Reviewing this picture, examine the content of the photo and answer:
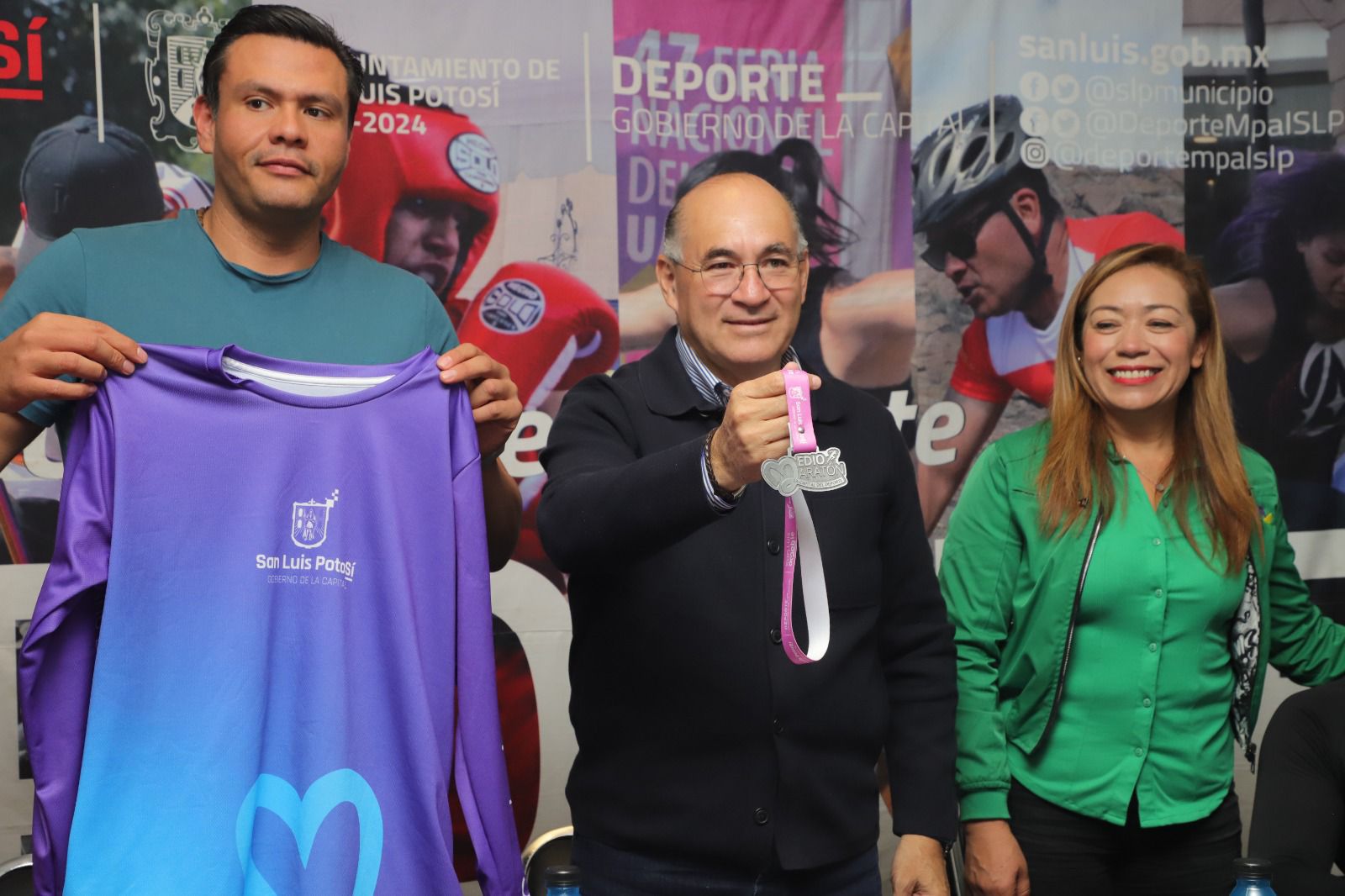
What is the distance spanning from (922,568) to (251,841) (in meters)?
1.02

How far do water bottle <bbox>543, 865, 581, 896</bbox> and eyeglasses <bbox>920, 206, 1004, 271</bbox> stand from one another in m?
2.17

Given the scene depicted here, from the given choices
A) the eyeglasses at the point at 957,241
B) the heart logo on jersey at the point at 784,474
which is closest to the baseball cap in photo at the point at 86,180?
→ the eyeglasses at the point at 957,241

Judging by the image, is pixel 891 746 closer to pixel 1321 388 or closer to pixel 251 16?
pixel 251 16

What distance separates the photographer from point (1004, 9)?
3.53 meters

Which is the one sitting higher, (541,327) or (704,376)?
(541,327)

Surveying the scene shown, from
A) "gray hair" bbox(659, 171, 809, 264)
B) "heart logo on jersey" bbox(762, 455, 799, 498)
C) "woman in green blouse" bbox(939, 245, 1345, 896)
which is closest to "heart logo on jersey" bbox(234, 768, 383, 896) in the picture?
"heart logo on jersey" bbox(762, 455, 799, 498)

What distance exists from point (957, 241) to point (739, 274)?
1.91 meters

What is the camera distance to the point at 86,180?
120 inches

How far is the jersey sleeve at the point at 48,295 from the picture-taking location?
1779mm

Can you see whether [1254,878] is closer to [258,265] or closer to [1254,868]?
[1254,868]

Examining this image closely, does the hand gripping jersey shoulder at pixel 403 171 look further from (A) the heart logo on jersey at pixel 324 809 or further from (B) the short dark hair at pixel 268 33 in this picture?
(A) the heart logo on jersey at pixel 324 809

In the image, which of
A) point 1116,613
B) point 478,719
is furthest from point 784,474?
point 1116,613

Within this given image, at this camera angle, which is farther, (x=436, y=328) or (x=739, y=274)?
(x=436, y=328)

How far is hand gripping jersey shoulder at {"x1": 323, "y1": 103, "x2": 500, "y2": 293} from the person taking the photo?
322cm
